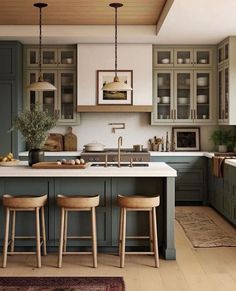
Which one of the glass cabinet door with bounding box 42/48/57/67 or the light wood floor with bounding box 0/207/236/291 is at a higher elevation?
the glass cabinet door with bounding box 42/48/57/67

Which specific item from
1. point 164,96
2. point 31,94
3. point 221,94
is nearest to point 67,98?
point 31,94

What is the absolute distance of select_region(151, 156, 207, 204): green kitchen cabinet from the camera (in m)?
7.73

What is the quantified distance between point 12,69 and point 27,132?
8.78ft

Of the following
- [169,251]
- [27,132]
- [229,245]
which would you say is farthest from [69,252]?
[229,245]

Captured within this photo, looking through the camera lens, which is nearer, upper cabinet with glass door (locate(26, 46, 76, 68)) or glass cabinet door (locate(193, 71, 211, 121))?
upper cabinet with glass door (locate(26, 46, 76, 68))

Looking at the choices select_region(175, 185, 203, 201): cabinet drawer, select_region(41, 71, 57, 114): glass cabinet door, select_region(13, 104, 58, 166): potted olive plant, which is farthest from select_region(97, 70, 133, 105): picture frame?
select_region(13, 104, 58, 166): potted olive plant

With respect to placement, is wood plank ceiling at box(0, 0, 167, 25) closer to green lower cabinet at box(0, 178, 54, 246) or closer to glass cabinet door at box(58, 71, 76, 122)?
glass cabinet door at box(58, 71, 76, 122)

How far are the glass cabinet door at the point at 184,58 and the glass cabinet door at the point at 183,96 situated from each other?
137mm

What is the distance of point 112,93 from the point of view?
7.78 metres

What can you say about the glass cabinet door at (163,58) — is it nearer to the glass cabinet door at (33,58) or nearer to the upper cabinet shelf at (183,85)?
the upper cabinet shelf at (183,85)

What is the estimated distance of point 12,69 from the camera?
7465mm

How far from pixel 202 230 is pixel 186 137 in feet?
8.20

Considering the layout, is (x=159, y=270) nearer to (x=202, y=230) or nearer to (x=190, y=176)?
(x=202, y=230)

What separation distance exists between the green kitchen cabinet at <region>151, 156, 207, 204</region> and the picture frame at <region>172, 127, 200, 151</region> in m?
0.52
